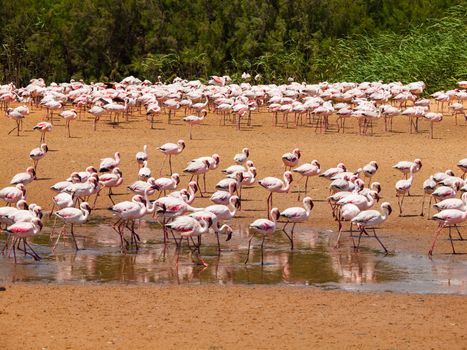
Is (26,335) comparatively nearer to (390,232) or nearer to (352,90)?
(390,232)

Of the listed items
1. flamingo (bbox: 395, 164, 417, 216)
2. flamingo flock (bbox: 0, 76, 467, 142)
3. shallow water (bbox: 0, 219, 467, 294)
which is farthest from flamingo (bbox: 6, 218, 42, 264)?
flamingo flock (bbox: 0, 76, 467, 142)

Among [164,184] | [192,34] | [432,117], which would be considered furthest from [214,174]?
[192,34]

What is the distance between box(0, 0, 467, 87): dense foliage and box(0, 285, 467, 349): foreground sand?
21944mm

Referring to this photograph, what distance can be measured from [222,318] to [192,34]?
26.0 metres

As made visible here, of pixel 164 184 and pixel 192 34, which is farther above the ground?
pixel 192 34

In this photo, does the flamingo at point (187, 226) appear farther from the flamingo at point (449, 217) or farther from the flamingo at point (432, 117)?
the flamingo at point (432, 117)

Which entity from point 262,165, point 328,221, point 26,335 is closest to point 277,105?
point 262,165

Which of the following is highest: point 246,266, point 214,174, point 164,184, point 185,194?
point 185,194

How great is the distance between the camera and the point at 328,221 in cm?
1692

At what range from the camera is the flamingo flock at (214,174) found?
48.6 feet

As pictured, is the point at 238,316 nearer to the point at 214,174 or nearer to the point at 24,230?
the point at 24,230

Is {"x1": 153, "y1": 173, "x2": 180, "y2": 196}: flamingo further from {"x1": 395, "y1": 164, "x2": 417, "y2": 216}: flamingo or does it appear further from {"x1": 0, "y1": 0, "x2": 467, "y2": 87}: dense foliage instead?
{"x1": 0, "y1": 0, "x2": 467, "y2": 87}: dense foliage

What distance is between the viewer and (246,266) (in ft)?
45.3

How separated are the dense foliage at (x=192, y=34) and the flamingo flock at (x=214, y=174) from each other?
2956 millimetres
